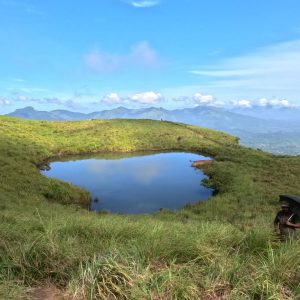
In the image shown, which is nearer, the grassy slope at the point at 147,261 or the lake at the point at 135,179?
the grassy slope at the point at 147,261

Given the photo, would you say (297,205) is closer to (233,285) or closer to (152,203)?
(233,285)

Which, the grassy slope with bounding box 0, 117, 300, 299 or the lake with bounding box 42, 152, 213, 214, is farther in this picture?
the lake with bounding box 42, 152, 213, 214

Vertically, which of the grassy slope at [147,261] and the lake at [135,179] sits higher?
the grassy slope at [147,261]

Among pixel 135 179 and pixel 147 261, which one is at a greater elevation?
pixel 147 261

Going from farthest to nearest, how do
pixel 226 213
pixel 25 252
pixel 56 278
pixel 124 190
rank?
pixel 124 190 → pixel 226 213 → pixel 25 252 → pixel 56 278

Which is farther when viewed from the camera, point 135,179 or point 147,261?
point 135,179

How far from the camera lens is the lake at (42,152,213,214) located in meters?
36.9

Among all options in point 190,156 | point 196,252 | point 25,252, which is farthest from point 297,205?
point 190,156

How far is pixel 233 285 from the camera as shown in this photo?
283 inches

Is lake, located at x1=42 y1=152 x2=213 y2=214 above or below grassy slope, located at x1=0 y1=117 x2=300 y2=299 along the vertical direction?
below

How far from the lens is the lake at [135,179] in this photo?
36891 millimetres

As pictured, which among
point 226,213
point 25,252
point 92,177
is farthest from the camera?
point 92,177

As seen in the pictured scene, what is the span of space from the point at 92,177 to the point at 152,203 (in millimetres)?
14847

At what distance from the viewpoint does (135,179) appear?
4934cm
